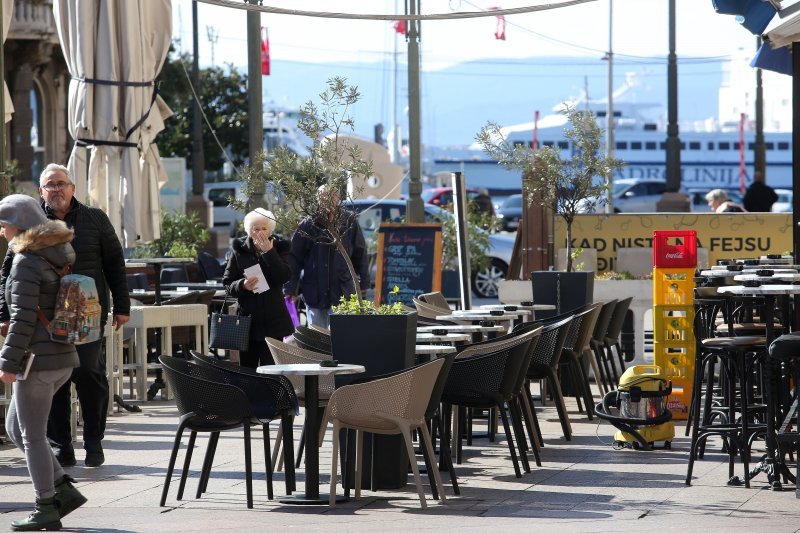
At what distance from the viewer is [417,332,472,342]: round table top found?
978cm

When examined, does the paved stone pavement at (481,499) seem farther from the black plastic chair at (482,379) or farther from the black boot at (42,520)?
the black plastic chair at (482,379)


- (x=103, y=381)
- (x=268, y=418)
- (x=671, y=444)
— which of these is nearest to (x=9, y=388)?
(x=103, y=381)

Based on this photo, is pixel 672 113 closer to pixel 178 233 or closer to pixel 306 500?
pixel 178 233

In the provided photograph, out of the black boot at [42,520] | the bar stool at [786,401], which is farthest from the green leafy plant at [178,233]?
the black boot at [42,520]

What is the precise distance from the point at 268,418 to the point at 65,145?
92.1 feet

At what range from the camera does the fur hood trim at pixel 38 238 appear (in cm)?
764

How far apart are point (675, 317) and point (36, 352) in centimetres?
590

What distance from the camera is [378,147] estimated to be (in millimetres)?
45625

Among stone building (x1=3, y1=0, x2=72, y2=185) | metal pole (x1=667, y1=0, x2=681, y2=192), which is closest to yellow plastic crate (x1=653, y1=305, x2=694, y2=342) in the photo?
stone building (x1=3, y1=0, x2=72, y2=185)

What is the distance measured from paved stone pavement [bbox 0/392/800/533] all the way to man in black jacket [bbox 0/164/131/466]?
0.22m

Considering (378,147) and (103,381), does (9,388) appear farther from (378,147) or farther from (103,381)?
(378,147)

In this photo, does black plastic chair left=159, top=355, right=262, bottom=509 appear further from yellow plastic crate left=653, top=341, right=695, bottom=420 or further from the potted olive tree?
the potted olive tree

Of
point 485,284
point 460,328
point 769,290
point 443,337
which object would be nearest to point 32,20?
point 485,284

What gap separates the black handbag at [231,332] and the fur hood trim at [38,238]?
A: 12.0 feet
